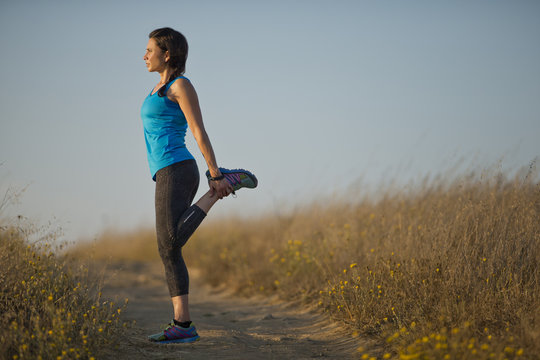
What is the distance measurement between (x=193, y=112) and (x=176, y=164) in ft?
1.42

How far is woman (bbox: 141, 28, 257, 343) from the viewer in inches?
143

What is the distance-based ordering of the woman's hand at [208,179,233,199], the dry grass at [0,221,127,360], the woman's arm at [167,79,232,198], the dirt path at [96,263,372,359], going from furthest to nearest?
the dirt path at [96,263,372,359], the woman's hand at [208,179,233,199], the woman's arm at [167,79,232,198], the dry grass at [0,221,127,360]

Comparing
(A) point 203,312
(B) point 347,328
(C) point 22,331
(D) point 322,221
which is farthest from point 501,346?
(D) point 322,221

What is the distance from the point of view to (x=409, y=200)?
24.0 feet

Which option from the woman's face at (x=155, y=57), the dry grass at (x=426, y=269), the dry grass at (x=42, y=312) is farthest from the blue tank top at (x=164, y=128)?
the dry grass at (x=426, y=269)

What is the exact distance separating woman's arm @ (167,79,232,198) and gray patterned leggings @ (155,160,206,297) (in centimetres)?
19

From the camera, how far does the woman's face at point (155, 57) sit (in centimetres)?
375

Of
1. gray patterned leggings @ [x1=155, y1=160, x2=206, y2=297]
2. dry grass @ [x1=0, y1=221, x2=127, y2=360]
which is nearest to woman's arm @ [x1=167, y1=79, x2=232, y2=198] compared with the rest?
gray patterned leggings @ [x1=155, y1=160, x2=206, y2=297]

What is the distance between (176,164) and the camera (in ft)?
12.0

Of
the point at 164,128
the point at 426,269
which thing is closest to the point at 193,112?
the point at 164,128

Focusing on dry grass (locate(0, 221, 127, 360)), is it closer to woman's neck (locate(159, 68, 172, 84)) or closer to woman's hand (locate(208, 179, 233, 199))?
woman's hand (locate(208, 179, 233, 199))

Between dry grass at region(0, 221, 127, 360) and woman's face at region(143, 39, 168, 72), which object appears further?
woman's face at region(143, 39, 168, 72)

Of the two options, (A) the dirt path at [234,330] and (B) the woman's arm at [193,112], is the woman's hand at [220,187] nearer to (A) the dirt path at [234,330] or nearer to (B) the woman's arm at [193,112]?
(B) the woman's arm at [193,112]

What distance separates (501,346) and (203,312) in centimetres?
411
